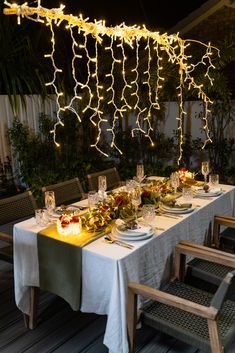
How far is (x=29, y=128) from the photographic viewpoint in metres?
4.68

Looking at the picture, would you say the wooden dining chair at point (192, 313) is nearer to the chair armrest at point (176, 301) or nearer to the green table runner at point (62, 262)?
the chair armrest at point (176, 301)

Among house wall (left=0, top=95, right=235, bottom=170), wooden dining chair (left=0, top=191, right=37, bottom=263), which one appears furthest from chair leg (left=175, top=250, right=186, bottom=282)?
house wall (left=0, top=95, right=235, bottom=170)

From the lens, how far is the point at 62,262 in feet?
6.42

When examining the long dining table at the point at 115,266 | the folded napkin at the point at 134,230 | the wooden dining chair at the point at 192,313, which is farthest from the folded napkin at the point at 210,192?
the folded napkin at the point at 134,230

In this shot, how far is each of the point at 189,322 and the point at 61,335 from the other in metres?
0.84

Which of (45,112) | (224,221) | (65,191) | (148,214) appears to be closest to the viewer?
(148,214)

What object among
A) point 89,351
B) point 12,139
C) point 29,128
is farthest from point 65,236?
point 29,128

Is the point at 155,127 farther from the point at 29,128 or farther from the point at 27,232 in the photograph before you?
the point at 27,232

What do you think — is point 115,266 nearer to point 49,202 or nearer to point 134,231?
point 134,231

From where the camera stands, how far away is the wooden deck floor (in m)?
2.02

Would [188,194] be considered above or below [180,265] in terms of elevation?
above

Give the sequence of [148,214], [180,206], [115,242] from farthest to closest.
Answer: [180,206]
[148,214]
[115,242]

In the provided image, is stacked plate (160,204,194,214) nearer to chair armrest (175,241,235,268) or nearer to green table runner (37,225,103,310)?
chair armrest (175,241,235,268)

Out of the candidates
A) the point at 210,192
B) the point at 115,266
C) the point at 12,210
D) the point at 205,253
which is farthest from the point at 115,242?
the point at 210,192
